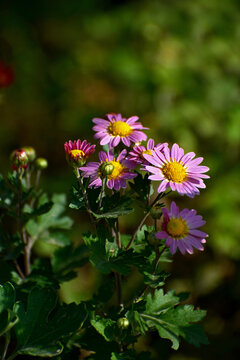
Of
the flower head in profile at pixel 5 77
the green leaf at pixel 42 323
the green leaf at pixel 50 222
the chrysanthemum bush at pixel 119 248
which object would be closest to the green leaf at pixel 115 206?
the chrysanthemum bush at pixel 119 248

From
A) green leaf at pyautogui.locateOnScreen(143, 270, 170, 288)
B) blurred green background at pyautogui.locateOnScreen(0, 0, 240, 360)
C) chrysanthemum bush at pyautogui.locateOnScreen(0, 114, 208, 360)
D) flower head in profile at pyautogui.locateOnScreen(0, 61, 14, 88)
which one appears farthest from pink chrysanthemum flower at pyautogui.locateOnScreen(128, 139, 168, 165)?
blurred green background at pyautogui.locateOnScreen(0, 0, 240, 360)

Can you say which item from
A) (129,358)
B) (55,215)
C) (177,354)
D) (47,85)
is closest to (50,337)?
(129,358)

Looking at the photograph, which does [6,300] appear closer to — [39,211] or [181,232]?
[39,211]

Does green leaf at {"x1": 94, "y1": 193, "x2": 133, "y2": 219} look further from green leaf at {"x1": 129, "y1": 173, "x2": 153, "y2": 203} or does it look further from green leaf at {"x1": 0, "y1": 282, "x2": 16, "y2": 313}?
green leaf at {"x1": 0, "y1": 282, "x2": 16, "y2": 313}

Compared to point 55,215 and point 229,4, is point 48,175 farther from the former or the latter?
point 229,4

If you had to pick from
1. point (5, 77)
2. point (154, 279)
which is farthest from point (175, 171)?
point (5, 77)

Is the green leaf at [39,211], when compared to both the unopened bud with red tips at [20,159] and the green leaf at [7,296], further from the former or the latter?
the green leaf at [7,296]
